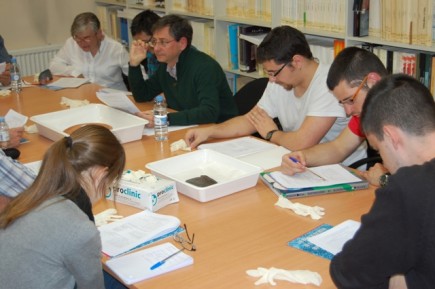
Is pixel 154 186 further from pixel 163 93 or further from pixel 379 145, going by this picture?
pixel 163 93

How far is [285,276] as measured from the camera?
1613 millimetres

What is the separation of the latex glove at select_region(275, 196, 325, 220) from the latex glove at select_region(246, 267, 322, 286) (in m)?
0.39

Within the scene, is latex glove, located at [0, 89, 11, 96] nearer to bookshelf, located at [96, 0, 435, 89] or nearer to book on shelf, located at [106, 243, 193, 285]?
bookshelf, located at [96, 0, 435, 89]

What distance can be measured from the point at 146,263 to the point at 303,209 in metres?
0.60

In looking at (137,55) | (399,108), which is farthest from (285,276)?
(137,55)

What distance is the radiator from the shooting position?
5.50 m

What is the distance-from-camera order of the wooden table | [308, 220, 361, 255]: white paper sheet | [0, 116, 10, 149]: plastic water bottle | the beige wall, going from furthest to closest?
the beige wall < [0, 116, 10, 149]: plastic water bottle < [308, 220, 361, 255]: white paper sheet < the wooden table

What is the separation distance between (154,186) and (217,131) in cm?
82

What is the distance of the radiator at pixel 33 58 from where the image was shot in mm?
5504

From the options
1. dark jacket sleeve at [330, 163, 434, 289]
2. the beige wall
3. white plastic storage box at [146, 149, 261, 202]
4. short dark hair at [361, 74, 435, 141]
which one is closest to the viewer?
dark jacket sleeve at [330, 163, 434, 289]

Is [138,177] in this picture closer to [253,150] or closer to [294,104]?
[253,150]

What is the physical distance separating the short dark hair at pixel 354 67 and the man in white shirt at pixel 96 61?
8.29 ft

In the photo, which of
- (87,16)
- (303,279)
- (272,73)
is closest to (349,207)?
(303,279)

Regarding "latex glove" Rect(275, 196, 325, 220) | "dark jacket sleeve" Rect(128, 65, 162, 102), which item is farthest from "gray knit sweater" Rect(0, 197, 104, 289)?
"dark jacket sleeve" Rect(128, 65, 162, 102)
